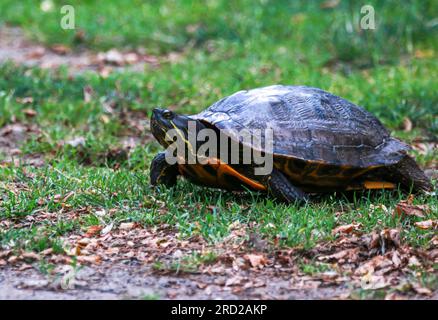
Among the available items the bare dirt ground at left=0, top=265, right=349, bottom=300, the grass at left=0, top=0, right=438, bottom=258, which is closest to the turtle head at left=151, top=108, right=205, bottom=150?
the grass at left=0, top=0, right=438, bottom=258

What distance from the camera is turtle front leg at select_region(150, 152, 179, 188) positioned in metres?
6.55

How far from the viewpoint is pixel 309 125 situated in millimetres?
6371

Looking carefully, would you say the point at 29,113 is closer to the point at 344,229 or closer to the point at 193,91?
the point at 193,91

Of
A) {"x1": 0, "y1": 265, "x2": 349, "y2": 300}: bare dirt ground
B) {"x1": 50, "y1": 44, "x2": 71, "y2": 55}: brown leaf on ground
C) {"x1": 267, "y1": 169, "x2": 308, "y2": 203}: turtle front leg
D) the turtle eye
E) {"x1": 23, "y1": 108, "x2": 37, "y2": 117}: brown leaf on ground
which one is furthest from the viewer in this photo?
{"x1": 50, "y1": 44, "x2": 71, "y2": 55}: brown leaf on ground

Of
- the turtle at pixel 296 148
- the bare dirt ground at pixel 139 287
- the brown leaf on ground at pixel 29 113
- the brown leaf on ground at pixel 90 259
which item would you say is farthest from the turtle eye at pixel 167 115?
the brown leaf on ground at pixel 29 113

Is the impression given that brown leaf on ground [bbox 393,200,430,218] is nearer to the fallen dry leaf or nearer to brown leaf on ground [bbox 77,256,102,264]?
the fallen dry leaf

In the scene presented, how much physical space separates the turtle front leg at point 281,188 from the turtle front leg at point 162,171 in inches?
34.0

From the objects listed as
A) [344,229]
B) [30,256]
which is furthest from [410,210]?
[30,256]

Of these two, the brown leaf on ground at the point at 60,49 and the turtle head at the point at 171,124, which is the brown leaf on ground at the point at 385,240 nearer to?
the turtle head at the point at 171,124

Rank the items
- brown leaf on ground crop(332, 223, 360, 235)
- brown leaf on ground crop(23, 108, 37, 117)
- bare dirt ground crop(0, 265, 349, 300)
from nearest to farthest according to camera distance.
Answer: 1. bare dirt ground crop(0, 265, 349, 300)
2. brown leaf on ground crop(332, 223, 360, 235)
3. brown leaf on ground crop(23, 108, 37, 117)

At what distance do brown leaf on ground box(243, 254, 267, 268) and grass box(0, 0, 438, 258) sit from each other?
0.62 ft

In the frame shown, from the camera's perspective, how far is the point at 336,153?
249 inches

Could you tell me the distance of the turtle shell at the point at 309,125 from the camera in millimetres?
6227

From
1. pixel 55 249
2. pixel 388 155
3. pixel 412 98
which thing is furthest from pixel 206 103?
pixel 55 249
